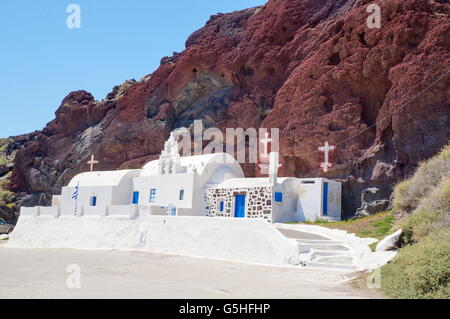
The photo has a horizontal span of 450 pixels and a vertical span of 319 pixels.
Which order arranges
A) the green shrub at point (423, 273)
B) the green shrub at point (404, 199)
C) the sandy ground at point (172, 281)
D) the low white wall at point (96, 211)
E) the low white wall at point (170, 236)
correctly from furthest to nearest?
the low white wall at point (96, 211), the low white wall at point (170, 236), the green shrub at point (404, 199), the sandy ground at point (172, 281), the green shrub at point (423, 273)

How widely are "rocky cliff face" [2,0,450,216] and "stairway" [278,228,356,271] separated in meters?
8.55

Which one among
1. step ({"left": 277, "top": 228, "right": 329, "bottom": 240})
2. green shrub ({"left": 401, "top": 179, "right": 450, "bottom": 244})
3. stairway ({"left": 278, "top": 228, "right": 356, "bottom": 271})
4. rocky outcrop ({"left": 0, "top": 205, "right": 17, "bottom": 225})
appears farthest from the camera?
rocky outcrop ({"left": 0, "top": 205, "right": 17, "bottom": 225})

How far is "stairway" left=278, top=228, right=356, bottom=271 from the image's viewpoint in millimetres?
14721

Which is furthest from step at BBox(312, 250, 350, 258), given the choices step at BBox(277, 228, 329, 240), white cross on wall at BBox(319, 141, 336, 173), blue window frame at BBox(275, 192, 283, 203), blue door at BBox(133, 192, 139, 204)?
blue door at BBox(133, 192, 139, 204)

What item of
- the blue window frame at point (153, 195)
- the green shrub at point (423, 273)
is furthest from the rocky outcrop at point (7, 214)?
the green shrub at point (423, 273)

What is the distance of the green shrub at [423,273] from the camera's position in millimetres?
8469

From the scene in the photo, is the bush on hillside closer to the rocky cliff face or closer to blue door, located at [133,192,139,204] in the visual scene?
the rocky cliff face

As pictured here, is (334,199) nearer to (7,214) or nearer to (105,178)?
(105,178)

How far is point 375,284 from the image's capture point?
10.3 metres

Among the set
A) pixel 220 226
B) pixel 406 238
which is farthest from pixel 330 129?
pixel 406 238

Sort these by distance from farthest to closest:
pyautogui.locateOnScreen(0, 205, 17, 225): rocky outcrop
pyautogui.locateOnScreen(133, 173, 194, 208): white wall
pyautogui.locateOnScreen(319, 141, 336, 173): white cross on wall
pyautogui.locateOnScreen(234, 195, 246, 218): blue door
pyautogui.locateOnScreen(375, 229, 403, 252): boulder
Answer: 1. pyautogui.locateOnScreen(0, 205, 17, 225): rocky outcrop
2. pyautogui.locateOnScreen(319, 141, 336, 173): white cross on wall
3. pyautogui.locateOnScreen(133, 173, 194, 208): white wall
4. pyautogui.locateOnScreen(234, 195, 246, 218): blue door
5. pyautogui.locateOnScreen(375, 229, 403, 252): boulder

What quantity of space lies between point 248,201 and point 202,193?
3.60 m

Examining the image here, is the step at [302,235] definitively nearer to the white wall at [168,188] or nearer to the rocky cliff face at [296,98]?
the rocky cliff face at [296,98]
